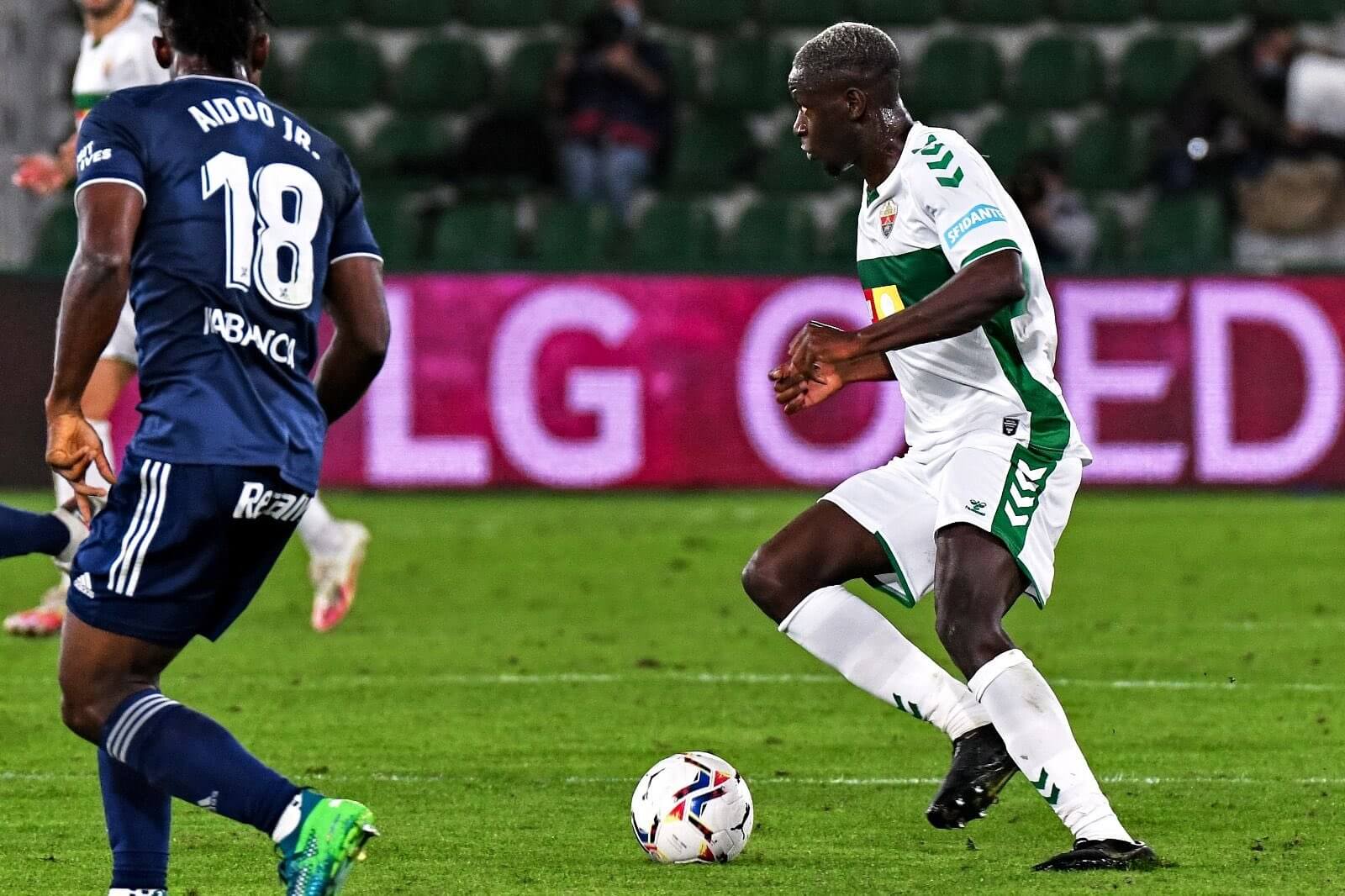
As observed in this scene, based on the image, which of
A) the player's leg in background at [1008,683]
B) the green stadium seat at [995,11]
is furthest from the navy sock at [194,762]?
the green stadium seat at [995,11]

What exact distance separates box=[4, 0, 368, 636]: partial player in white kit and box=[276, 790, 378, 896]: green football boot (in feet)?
15.6

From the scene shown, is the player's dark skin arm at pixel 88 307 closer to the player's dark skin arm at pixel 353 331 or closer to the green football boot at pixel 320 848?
the player's dark skin arm at pixel 353 331

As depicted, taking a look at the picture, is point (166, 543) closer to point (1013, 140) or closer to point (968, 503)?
point (968, 503)

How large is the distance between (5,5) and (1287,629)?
10966mm

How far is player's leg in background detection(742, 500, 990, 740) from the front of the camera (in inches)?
226

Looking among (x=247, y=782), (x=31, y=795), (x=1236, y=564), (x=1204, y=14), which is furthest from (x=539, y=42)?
(x=247, y=782)

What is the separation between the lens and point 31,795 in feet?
21.0

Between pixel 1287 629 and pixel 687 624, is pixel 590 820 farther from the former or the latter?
pixel 1287 629

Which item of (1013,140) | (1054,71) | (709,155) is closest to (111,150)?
(709,155)

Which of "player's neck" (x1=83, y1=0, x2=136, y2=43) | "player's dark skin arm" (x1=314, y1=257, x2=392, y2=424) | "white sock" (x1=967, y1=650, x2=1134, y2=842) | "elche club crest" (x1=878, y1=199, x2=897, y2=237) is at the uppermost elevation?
"player's neck" (x1=83, y1=0, x2=136, y2=43)

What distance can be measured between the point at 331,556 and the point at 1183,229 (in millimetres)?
8805

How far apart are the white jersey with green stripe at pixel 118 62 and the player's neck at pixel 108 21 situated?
0.6 inches

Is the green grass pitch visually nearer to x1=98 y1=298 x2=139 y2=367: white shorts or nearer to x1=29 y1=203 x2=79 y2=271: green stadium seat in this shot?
x1=98 y1=298 x2=139 y2=367: white shorts

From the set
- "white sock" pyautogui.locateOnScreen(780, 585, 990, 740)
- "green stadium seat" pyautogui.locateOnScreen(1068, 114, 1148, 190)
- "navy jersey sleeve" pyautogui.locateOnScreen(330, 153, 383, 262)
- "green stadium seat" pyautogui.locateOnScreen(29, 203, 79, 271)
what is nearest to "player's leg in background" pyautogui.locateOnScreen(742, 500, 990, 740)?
"white sock" pyautogui.locateOnScreen(780, 585, 990, 740)
